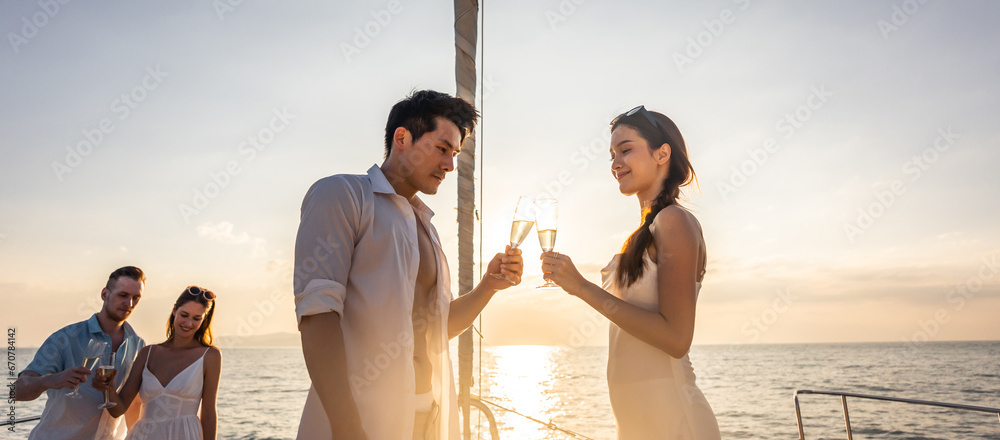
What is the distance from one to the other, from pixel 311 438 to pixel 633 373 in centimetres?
96

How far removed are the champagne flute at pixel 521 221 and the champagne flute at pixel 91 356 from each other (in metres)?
2.56

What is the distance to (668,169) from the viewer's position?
6.68ft

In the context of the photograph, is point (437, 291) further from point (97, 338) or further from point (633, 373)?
point (97, 338)

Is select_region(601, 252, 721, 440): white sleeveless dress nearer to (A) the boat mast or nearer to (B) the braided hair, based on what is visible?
(B) the braided hair

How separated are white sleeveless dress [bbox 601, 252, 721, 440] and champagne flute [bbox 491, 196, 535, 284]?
40 centimetres

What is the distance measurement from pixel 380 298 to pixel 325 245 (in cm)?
21

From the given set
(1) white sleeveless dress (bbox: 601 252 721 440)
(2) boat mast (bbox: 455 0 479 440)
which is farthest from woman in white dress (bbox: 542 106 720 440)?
(2) boat mast (bbox: 455 0 479 440)

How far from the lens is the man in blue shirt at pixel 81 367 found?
10.2ft

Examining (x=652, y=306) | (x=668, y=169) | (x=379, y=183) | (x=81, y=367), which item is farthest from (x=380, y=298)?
(x=81, y=367)

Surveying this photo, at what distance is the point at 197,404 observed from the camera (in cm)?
353

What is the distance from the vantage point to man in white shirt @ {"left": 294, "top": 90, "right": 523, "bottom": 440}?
55.1 inches

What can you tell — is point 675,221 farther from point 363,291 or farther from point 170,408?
point 170,408

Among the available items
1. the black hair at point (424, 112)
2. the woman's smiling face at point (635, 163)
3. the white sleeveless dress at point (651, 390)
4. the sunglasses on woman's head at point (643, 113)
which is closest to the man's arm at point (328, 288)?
the black hair at point (424, 112)

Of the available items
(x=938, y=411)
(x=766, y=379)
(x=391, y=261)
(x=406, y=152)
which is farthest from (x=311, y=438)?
(x=766, y=379)
